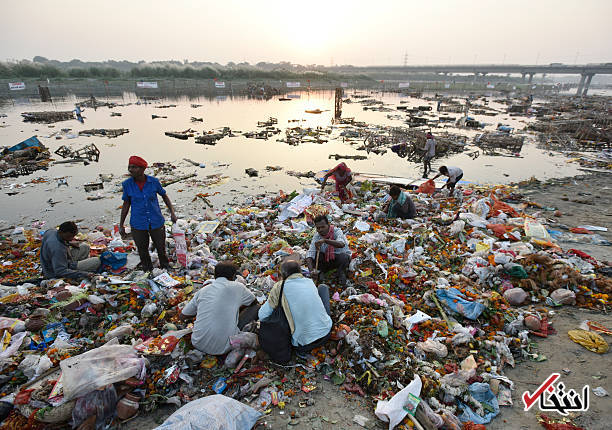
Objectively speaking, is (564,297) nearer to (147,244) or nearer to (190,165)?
(147,244)

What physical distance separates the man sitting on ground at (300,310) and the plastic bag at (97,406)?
1422mm

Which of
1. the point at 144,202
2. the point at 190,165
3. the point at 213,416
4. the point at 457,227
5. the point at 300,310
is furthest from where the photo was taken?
the point at 190,165

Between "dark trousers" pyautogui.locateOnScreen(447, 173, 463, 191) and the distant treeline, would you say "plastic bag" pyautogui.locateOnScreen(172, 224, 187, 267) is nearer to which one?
"dark trousers" pyautogui.locateOnScreen(447, 173, 463, 191)

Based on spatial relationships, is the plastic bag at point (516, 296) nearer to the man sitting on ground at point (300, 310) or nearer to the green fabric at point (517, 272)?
the green fabric at point (517, 272)

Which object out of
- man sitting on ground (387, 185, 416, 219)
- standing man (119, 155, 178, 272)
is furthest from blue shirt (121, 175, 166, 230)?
man sitting on ground (387, 185, 416, 219)

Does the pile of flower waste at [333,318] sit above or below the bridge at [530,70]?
below

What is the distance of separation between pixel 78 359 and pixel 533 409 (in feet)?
13.4

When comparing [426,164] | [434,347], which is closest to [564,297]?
[434,347]

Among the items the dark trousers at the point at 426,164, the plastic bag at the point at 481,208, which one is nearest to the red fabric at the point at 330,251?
the plastic bag at the point at 481,208

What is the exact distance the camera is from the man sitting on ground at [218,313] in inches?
117

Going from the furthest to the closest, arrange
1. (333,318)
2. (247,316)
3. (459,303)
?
1. (459,303)
2. (333,318)
3. (247,316)

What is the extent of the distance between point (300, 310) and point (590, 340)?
3.40 m

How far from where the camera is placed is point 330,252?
4422mm

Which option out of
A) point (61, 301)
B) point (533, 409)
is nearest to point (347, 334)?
point (533, 409)
